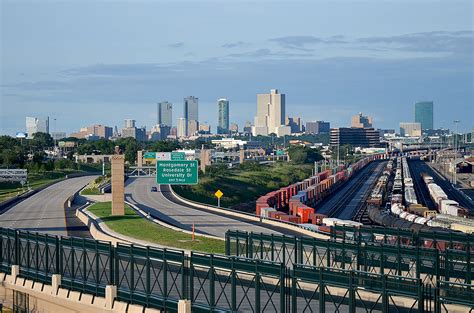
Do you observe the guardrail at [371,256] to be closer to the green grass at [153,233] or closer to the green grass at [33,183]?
the green grass at [153,233]

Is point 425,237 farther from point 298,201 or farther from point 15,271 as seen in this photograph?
point 298,201

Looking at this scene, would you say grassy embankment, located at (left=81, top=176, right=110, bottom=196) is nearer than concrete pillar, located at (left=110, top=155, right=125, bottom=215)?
No

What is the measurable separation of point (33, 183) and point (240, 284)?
112054 mm

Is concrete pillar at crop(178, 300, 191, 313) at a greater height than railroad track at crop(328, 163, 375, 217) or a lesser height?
greater

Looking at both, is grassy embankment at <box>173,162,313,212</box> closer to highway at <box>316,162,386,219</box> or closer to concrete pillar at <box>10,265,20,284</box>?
highway at <box>316,162,386,219</box>

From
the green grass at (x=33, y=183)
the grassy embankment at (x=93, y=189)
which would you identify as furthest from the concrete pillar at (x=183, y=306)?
the green grass at (x=33, y=183)

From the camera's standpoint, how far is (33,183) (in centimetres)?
13175

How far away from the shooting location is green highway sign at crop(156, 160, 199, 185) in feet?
237

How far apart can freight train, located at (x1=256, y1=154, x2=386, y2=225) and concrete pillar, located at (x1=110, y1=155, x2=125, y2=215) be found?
14.1m

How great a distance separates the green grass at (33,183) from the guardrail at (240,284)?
74383 mm

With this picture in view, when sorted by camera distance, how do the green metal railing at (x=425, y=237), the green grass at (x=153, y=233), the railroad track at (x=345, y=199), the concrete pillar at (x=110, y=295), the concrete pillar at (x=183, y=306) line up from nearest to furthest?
the concrete pillar at (x=183, y=306) < the concrete pillar at (x=110, y=295) < the green metal railing at (x=425, y=237) < the green grass at (x=153, y=233) < the railroad track at (x=345, y=199)

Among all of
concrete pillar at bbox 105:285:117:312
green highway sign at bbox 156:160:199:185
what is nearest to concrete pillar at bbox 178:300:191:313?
concrete pillar at bbox 105:285:117:312

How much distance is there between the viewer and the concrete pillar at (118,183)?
70438 mm

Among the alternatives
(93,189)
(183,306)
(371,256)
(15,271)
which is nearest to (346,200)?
(93,189)
